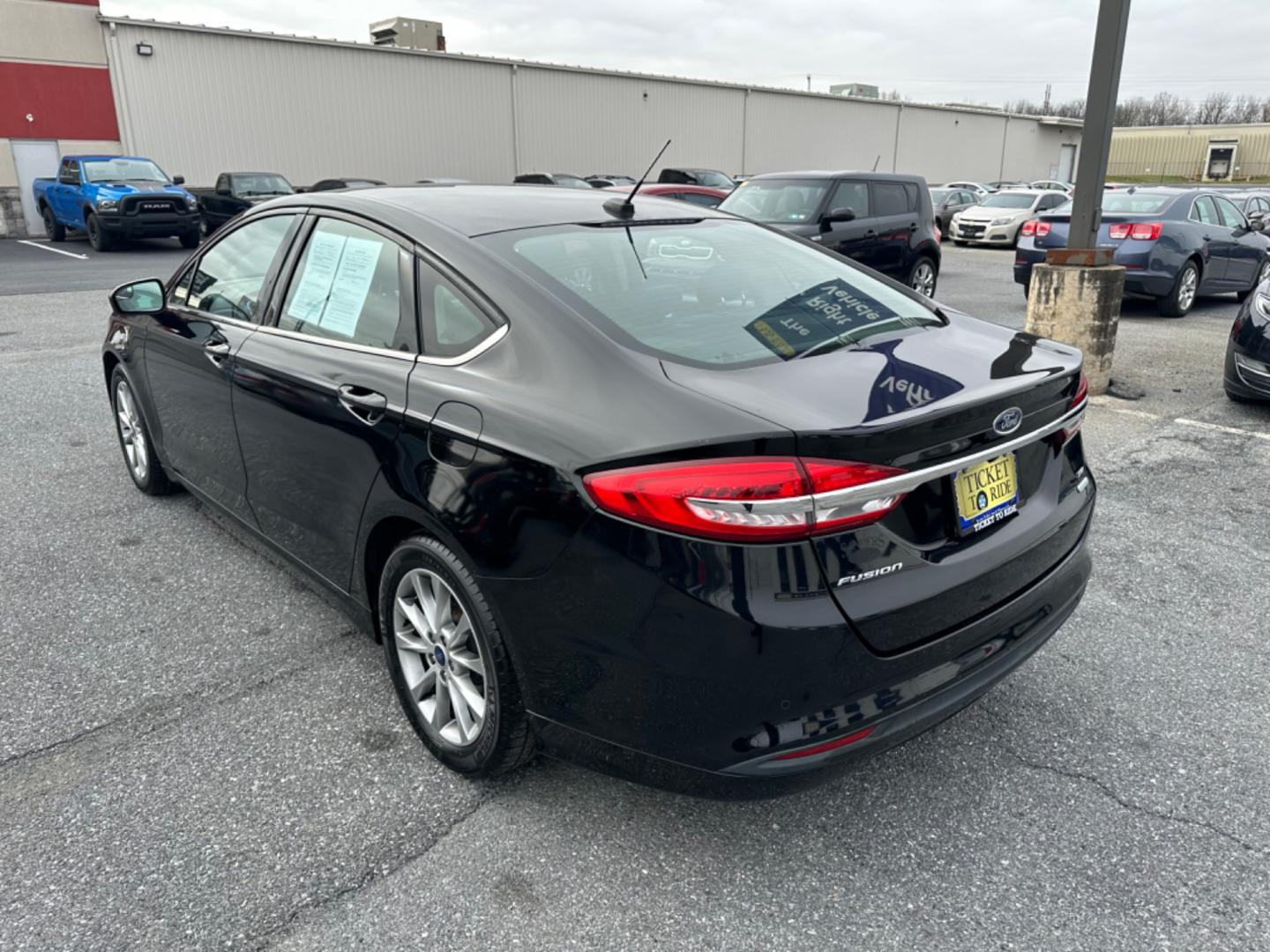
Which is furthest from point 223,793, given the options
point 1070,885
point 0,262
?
point 0,262

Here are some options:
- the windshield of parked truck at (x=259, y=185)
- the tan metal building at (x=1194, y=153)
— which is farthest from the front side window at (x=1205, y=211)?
the tan metal building at (x=1194, y=153)

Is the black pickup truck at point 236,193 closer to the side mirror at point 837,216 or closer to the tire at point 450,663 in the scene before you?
the side mirror at point 837,216

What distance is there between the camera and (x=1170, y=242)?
1077cm

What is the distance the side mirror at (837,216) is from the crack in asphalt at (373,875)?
9441mm

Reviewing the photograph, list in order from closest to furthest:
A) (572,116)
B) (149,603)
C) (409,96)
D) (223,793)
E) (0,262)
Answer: (223,793), (149,603), (0,262), (409,96), (572,116)

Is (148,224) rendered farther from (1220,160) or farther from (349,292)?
(1220,160)

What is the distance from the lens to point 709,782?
2057 mm

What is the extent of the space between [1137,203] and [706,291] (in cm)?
1085

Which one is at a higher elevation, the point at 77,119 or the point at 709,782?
the point at 77,119

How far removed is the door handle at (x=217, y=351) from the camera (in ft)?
11.3

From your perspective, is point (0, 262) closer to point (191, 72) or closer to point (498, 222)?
point (191, 72)

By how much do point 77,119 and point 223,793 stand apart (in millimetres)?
26430

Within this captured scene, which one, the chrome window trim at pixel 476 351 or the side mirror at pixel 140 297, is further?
the side mirror at pixel 140 297

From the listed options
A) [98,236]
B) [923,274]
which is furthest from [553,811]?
[98,236]
